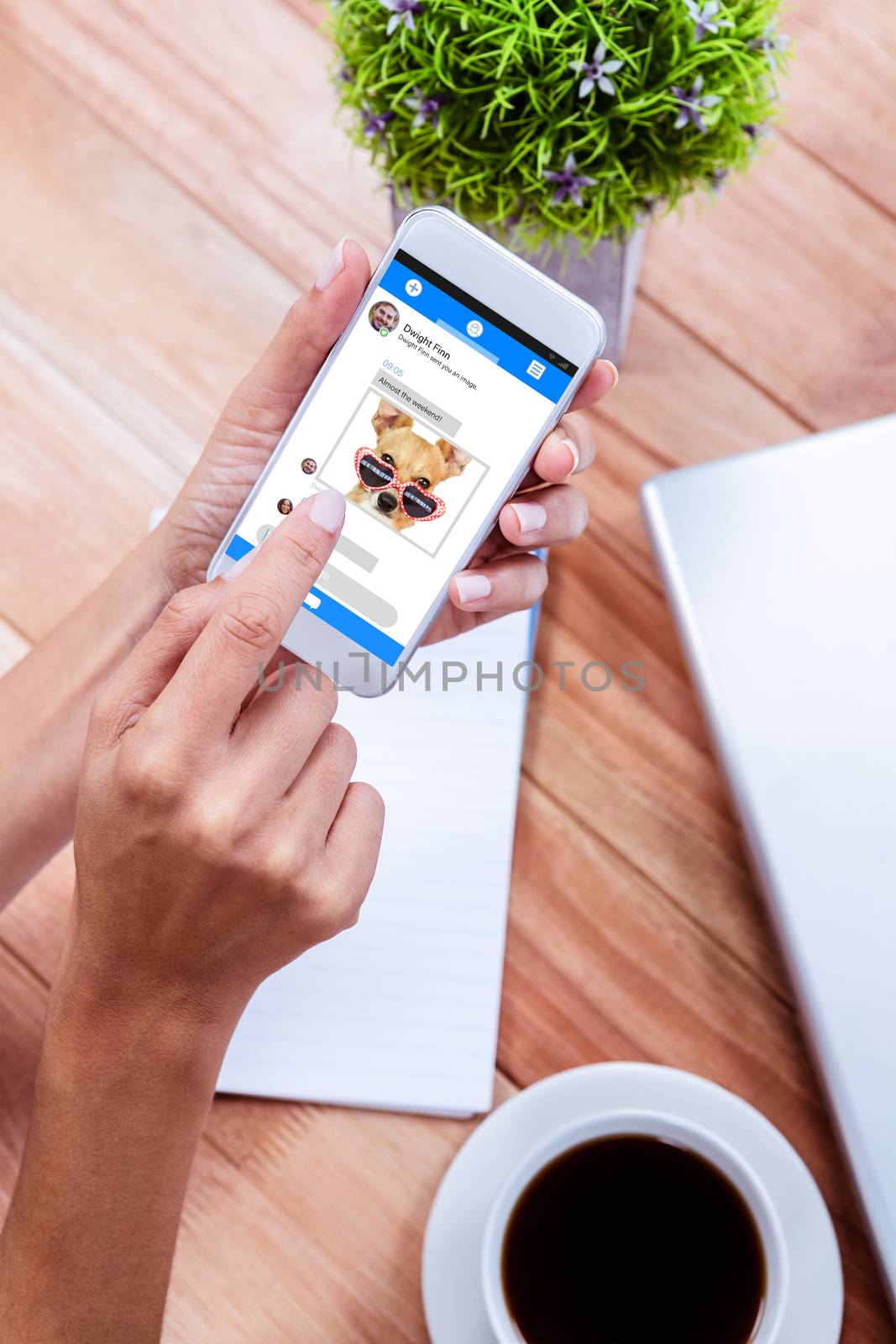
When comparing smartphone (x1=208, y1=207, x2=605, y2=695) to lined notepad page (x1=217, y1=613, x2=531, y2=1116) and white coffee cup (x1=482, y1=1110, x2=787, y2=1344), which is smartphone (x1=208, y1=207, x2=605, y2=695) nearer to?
lined notepad page (x1=217, y1=613, x2=531, y2=1116)

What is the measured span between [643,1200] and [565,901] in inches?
6.7

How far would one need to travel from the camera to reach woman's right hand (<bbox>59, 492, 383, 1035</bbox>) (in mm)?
438

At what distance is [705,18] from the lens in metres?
0.51

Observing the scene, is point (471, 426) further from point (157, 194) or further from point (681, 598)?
point (157, 194)

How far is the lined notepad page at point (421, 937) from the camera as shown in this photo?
2.12 feet

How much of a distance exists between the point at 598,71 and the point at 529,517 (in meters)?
0.21

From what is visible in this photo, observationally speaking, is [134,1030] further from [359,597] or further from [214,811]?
[359,597]

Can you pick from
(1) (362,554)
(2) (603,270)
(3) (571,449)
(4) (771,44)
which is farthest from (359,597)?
(4) (771,44)

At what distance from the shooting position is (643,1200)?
23.4 inches

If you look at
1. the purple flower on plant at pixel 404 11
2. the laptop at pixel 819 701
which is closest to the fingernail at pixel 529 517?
the laptop at pixel 819 701

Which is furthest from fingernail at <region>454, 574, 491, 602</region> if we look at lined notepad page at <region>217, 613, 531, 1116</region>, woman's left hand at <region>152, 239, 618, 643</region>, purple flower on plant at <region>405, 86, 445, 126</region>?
purple flower on plant at <region>405, 86, 445, 126</region>

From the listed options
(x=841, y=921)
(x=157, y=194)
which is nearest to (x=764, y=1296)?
(x=841, y=921)

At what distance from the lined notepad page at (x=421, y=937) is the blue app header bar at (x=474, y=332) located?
6.7 inches

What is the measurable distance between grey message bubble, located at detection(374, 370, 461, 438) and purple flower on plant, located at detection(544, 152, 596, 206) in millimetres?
115
